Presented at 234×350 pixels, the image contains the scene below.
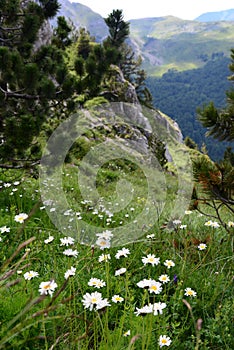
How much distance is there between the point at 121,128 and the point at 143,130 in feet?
18.8

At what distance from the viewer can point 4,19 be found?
22.3 ft

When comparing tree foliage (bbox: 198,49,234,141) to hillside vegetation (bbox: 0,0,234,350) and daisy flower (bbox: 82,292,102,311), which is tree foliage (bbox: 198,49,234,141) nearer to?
hillside vegetation (bbox: 0,0,234,350)

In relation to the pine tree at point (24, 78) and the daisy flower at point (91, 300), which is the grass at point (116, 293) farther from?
the pine tree at point (24, 78)

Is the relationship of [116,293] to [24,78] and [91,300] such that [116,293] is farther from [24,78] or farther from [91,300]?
[24,78]

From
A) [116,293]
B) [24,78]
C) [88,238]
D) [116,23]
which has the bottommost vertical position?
[88,238]

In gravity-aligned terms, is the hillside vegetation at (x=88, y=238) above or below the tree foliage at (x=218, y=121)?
below

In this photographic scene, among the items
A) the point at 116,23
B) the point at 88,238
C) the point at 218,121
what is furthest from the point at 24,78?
the point at 116,23

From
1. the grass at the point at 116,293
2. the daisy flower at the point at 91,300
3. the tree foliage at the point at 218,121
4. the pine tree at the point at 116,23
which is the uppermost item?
the pine tree at the point at 116,23

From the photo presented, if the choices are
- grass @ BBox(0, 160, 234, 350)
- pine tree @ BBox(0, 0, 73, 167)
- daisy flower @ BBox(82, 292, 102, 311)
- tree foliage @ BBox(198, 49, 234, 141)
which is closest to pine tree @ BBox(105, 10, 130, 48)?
pine tree @ BBox(0, 0, 73, 167)

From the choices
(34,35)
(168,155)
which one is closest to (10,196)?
(34,35)

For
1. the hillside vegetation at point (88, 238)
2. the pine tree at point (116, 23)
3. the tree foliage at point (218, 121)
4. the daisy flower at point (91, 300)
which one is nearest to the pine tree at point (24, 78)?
the hillside vegetation at point (88, 238)

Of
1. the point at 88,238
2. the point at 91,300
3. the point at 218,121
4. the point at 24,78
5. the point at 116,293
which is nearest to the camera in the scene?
the point at 91,300

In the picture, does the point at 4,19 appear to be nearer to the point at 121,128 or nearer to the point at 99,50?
the point at 99,50

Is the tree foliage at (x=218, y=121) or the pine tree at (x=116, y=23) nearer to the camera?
the tree foliage at (x=218, y=121)
